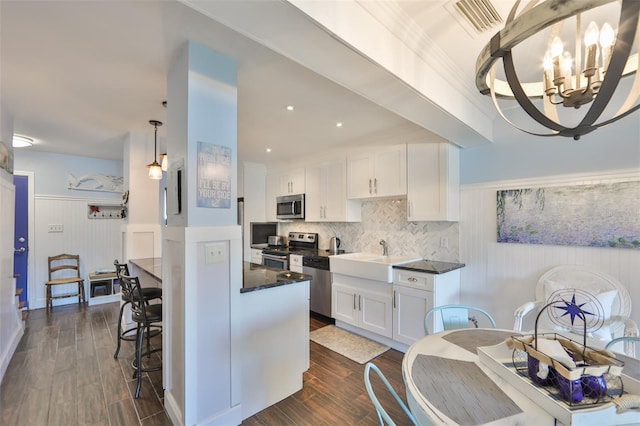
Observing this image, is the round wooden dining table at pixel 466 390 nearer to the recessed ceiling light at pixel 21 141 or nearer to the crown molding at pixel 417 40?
the crown molding at pixel 417 40

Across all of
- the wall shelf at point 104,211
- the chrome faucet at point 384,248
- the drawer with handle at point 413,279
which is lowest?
the drawer with handle at point 413,279

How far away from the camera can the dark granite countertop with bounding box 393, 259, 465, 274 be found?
8.89 feet

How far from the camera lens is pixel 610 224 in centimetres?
216

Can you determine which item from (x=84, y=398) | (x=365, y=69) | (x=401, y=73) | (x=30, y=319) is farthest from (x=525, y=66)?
(x=30, y=319)

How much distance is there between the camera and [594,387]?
3.10ft

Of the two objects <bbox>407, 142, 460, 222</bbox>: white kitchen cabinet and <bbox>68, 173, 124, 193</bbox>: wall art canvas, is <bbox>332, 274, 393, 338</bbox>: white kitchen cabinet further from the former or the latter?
<bbox>68, 173, 124, 193</bbox>: wall art canvas

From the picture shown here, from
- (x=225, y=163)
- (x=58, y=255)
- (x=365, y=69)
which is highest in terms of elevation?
(x=365, y=69)

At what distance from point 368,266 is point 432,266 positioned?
662mm

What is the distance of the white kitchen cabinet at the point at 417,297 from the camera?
2.69 m

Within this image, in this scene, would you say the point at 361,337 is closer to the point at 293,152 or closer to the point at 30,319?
the point at 293,152

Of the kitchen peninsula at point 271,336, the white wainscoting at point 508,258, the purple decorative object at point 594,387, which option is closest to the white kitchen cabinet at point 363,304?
the white wainscoting at point 508,258

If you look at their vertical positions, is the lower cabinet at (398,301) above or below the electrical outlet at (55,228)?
below

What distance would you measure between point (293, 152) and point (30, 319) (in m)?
4.36

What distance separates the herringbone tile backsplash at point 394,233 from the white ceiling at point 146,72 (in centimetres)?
100
